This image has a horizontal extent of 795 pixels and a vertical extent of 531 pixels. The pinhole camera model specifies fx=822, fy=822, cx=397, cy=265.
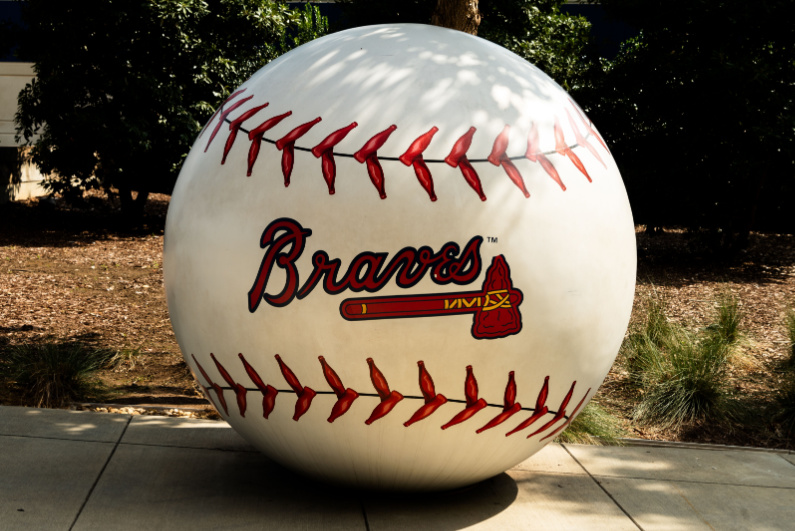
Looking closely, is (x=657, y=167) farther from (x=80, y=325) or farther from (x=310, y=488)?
(x=310, y=488)

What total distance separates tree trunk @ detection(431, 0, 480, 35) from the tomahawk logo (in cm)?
288

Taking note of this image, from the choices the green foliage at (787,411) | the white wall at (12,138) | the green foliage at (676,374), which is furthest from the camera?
the white wall at (12,138)

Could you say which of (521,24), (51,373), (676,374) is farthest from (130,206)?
(676,374)

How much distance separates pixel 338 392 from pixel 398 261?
64 cm

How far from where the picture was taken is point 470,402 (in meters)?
3.58

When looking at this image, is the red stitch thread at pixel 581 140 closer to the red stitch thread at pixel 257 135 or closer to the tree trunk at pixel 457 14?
the red stitch thread at pixel 257 135

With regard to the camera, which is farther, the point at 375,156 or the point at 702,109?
the point at 702,109

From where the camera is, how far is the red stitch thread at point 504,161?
3.56 m

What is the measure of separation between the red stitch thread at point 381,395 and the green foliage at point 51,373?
320 cm

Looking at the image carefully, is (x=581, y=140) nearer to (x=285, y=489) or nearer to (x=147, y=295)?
(x=285, y=489)

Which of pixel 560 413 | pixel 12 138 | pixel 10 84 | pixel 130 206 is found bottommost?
pixel 130 206

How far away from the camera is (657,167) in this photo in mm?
12023

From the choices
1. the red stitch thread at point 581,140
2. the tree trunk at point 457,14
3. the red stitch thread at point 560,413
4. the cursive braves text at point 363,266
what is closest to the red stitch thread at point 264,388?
the cursive braves text at point 363,266

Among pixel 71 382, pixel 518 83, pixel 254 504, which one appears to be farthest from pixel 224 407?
pixel 71 382
